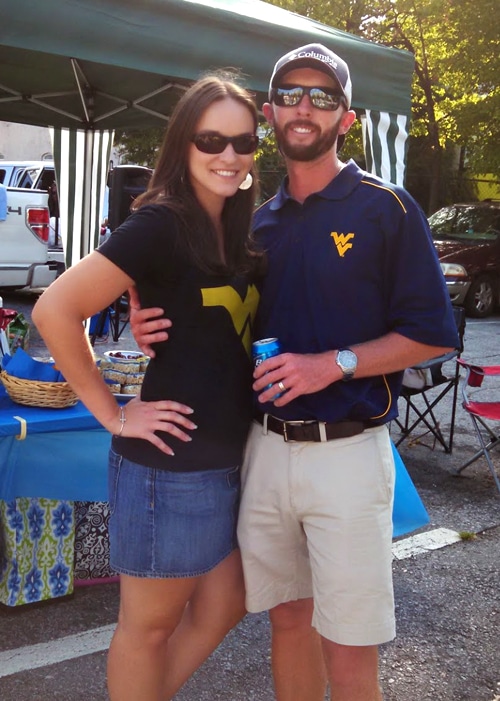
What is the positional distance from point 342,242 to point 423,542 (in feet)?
8.30

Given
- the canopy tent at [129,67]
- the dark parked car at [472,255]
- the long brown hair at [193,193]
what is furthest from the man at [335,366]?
the dark parked car at [472,255]

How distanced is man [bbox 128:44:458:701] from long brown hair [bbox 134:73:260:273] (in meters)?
0.11

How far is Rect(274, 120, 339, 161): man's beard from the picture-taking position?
196cm

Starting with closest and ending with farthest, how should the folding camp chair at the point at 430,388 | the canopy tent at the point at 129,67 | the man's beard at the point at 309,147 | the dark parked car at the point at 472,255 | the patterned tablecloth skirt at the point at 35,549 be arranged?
1. the man's beard at the point at 309,147
2. the patterned tablecloth skirt at the point at 35,549
3. the canopy tent at the point at 129,67
4. the folding camp chair at the point at 430,388
5. the dark parked car at the point at 472,255

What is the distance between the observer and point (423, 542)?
3998 mm

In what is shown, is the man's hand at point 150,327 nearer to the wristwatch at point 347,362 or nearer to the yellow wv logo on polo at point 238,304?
the yellow wv logo on polo at point 238,304

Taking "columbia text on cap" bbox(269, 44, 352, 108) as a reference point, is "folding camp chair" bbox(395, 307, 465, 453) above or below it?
below

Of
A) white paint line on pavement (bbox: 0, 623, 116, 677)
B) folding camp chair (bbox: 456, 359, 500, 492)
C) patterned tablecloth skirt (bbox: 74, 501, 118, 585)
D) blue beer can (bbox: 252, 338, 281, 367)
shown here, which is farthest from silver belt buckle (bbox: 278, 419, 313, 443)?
folding camp chair (bbox: 456, 359, 500, 492)

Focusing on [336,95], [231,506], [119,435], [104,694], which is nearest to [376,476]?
[231,506]

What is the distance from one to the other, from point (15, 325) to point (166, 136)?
8.12 ft

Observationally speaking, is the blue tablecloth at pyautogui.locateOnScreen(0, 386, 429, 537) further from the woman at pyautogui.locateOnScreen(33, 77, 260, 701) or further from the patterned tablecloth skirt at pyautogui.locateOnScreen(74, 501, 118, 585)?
the woman at pyautogui.locateOnScreen(33, 77, 260, 701)

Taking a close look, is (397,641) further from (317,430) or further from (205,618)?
(317,430)

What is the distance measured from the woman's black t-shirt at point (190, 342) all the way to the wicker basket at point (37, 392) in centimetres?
104

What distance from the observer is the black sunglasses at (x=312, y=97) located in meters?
1.97
